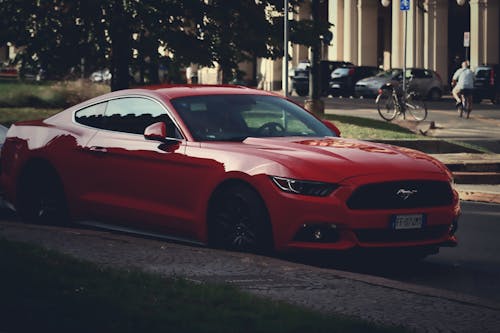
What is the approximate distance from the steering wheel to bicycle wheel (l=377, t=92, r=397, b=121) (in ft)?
76.4

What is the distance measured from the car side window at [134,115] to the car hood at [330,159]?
3.00ft

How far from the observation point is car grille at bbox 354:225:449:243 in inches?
388

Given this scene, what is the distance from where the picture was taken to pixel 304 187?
9906 millimetres

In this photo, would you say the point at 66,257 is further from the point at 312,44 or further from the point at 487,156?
the point at 312,44

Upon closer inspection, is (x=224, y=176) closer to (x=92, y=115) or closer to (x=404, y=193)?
(x=404, y=193)

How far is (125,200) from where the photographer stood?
11430 mm

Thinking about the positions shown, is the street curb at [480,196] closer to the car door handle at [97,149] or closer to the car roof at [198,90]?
the car roof at [198,90]

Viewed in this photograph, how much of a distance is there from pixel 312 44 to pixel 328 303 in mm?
23683

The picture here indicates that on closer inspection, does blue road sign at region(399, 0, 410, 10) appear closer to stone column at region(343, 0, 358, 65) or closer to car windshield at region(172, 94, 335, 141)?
car windshield at region(172, 94, 335, 141)

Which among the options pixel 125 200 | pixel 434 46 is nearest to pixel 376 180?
pixel 125 200

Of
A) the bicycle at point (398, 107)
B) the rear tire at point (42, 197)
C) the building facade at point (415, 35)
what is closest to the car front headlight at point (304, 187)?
the rear tire at point (42, 197)

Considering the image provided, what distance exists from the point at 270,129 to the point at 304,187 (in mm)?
1394

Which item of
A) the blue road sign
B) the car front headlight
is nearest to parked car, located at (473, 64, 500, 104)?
the blue road sign

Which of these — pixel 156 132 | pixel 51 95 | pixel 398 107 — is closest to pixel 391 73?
pixel 398 107
